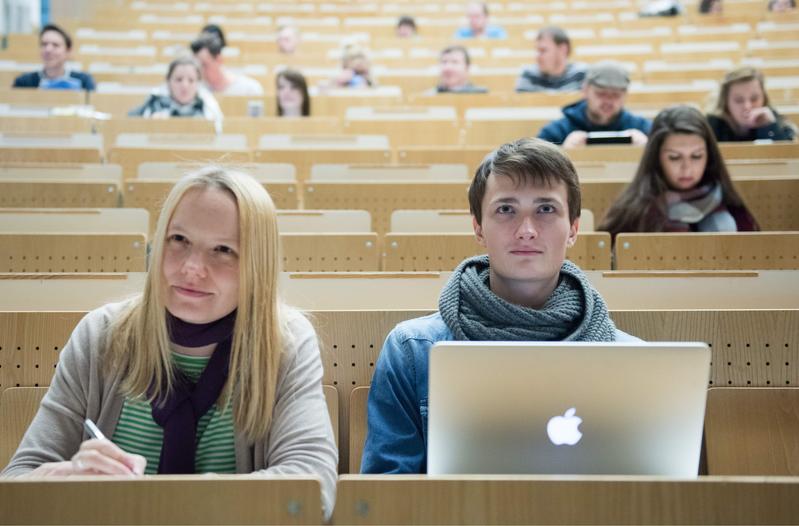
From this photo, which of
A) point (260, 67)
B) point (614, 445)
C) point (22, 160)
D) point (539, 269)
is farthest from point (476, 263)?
point (260, 67)

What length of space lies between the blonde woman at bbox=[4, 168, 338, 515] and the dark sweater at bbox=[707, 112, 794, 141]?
2.91m

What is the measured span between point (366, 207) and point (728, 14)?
614cm

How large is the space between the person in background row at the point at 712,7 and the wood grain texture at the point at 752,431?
7101 mm

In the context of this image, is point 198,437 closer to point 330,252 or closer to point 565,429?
point 565,429

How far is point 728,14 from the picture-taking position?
26.7 feet

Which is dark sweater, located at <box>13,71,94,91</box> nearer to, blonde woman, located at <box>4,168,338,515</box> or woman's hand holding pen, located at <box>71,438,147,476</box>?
blonde woman, located at <box>4,168,338,515</box>

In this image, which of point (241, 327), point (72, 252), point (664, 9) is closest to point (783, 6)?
point (664, 9)

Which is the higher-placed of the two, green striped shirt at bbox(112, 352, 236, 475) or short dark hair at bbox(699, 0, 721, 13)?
short dark hair at bbox(699, 0, 721, 13)

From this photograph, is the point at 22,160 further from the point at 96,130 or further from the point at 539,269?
the point at 539,269

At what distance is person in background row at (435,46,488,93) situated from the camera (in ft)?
17.8

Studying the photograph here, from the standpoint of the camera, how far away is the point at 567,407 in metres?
1.09

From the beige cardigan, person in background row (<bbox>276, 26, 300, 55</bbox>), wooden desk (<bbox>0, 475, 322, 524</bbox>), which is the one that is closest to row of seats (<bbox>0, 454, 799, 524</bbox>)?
wooden desk (<bbox>0, 475, 322, 524</bbox>)

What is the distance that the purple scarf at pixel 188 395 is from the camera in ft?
4.29

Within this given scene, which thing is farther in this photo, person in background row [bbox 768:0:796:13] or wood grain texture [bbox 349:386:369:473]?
person in background row [bbox 768:0:796:13]
